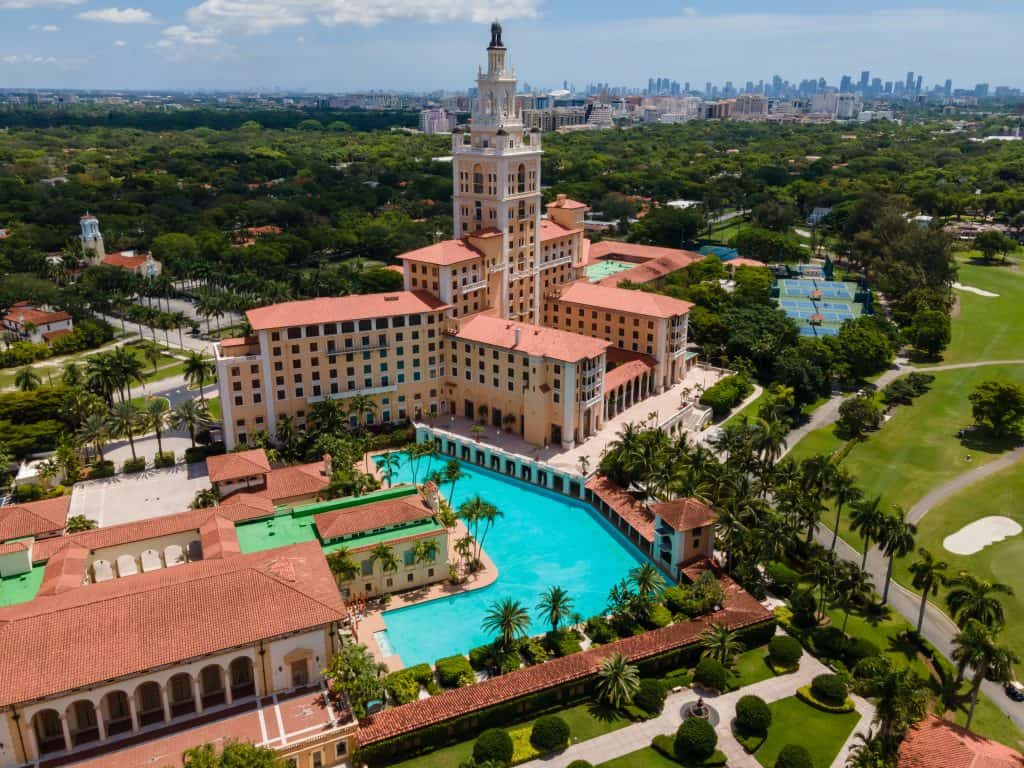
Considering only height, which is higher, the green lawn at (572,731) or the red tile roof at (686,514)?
the red tile roof at (686,514)

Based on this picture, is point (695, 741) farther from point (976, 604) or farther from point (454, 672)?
point (976, 604)

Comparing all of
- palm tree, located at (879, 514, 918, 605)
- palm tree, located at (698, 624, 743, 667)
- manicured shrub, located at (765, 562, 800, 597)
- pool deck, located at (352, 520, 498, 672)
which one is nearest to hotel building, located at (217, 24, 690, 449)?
pool deck, located at (352, 520, 498, 672)

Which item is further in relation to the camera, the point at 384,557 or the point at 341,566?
the point at 384,557

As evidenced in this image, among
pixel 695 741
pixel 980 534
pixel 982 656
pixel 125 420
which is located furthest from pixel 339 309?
pixel 980 534

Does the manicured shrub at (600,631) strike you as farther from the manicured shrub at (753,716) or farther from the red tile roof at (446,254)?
the red tile roof at (446,254)

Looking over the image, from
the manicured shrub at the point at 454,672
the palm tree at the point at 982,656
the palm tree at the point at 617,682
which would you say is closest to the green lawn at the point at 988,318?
the palm tree at the point at 982,656
